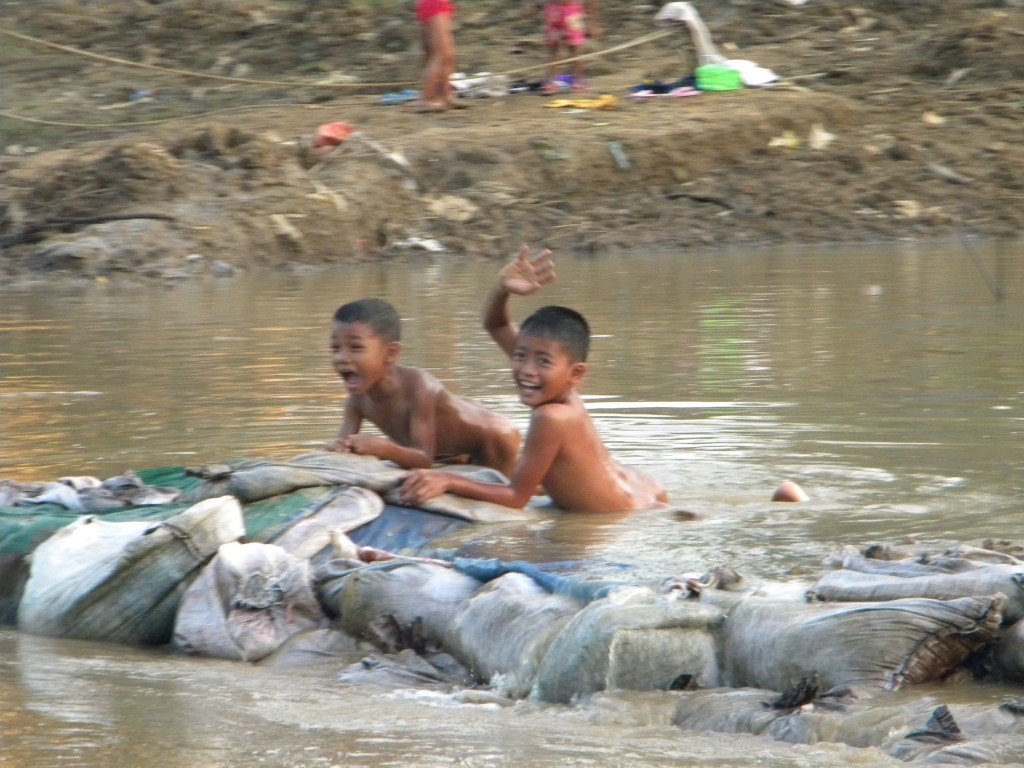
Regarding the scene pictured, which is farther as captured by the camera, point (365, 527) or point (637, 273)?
point (637, 273)

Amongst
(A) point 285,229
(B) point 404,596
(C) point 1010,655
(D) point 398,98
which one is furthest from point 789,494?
(D) point 398,98

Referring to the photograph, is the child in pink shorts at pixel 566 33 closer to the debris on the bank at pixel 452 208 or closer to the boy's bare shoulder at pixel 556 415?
the debris on the bank at pixel 452 208

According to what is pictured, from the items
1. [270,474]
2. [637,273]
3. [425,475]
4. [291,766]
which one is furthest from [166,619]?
[637,273]

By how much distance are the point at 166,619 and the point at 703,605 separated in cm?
151

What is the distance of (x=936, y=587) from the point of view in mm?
3926

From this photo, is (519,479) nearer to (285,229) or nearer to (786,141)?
(285,229)

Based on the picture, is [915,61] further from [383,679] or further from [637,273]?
[383,679]

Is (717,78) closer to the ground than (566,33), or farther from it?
closer to the ground

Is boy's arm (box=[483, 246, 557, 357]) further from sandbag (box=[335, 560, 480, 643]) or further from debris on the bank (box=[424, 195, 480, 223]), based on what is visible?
debris on the bank (box=[424, 195, 480, 223])

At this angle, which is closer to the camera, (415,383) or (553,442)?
(553,442)

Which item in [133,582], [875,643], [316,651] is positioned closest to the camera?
[875,643]

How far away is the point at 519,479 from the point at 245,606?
4.05 feet

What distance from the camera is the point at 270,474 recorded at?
205 inches

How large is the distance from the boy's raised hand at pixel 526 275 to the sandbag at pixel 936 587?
6.51 ft
